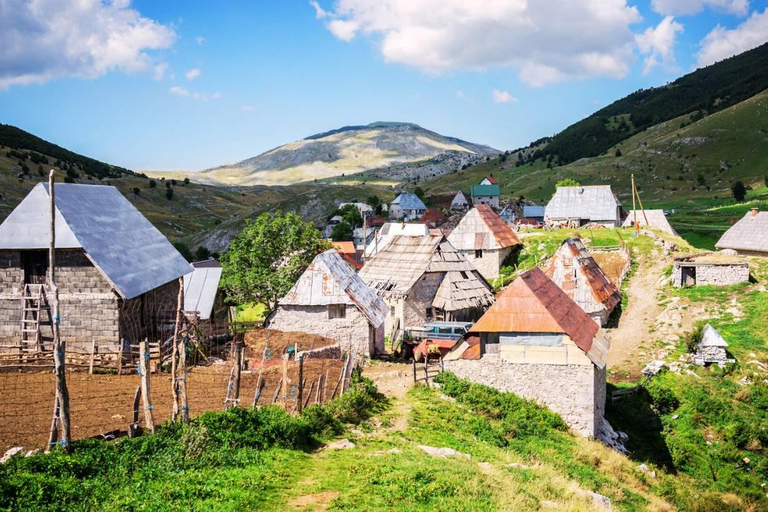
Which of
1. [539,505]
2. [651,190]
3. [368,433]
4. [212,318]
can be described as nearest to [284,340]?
[212,318]

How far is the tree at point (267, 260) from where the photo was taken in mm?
36031

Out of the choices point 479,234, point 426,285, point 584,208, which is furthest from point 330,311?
point 584,208

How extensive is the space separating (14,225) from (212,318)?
1142 centimetres

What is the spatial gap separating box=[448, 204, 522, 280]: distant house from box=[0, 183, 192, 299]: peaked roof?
23428 millimetres

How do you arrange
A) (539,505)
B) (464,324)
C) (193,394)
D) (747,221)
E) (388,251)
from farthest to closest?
(747,221) → (388,251) → (464,324) → (193,394) → (539,505)

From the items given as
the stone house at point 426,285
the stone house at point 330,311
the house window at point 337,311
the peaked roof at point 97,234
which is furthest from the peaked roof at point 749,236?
the peaked roof at point 97,234

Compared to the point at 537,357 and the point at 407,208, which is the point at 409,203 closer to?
the point at 407,208

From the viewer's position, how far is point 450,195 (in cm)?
12600

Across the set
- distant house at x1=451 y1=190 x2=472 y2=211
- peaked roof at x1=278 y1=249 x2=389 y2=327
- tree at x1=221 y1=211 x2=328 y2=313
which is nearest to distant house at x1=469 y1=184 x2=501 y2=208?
distant house at x1=451 y1=190 x2=472 y2=211

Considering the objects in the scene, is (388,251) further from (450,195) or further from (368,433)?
(450,195)

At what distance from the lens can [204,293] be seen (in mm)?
33219

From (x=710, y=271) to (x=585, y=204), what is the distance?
2622 cm

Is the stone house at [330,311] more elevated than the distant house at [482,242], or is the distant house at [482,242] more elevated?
the distant house at [482,242]

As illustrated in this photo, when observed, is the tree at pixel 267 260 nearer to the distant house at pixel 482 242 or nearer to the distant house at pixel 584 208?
the distant house at pixel 482 242
